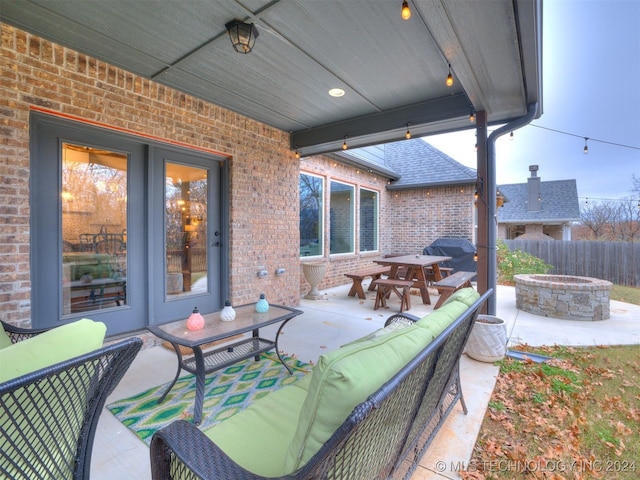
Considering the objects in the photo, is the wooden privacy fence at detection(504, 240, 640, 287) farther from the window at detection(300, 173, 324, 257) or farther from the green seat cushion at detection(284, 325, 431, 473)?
the green seat cushion at detection(284, 325, 431, 473)

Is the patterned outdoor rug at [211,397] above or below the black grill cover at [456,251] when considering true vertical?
below

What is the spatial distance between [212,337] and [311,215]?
5075 mm

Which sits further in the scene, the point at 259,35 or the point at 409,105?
the point at 409,105

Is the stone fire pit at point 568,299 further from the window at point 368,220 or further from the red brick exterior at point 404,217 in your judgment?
the window at point 368,220

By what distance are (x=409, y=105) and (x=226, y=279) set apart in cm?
363

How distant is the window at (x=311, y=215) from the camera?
6938 mm

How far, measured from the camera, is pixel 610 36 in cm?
677

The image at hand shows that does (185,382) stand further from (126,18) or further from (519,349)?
(519,349)

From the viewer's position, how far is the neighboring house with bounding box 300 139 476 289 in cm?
731

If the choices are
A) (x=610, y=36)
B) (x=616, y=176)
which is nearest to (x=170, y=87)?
(x=610, y=36)

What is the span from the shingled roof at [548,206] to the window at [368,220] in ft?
30.6

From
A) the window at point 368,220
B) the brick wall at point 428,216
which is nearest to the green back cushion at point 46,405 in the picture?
the window at point 368,220

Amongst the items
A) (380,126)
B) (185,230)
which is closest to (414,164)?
(380,126)

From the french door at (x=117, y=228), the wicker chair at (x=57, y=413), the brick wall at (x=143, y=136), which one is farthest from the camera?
the french door at (x=117, y=228)
